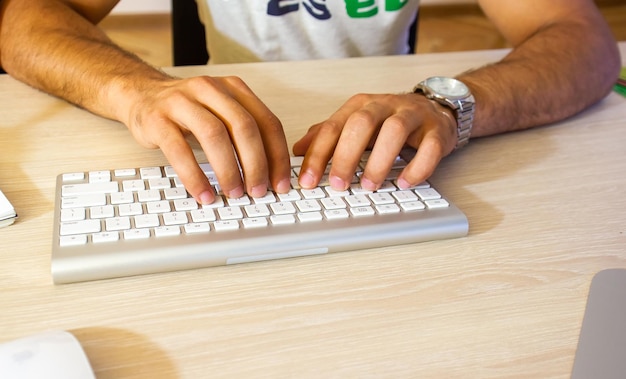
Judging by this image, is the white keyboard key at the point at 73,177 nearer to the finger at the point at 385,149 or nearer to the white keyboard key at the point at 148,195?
the white keyboard key at the point at 148,195

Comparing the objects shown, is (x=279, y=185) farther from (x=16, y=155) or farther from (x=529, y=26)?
(x=529, y=26)

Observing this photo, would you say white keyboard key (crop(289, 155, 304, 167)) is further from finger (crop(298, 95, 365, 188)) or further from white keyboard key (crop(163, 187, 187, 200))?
white keyboard key (crop(163, 187, 187, 200))

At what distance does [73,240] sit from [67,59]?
435 millimetres

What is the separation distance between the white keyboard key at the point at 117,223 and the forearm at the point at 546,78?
0.43 m


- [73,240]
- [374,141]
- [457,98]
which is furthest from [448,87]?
[73,240]

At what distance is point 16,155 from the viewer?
2.14 ft

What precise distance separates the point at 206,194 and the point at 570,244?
0.31 m

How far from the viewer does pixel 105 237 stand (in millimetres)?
476

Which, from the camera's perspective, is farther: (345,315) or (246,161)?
(246,161)

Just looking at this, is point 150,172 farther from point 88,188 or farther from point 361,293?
point 361,293

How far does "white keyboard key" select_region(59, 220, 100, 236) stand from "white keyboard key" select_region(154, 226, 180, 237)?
45 mm

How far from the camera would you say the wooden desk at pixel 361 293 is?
15.9 inches

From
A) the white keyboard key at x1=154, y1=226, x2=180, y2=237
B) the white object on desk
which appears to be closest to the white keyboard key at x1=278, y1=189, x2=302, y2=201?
the white keyboard key at x1=154, y1=226, x2=180, y2=237

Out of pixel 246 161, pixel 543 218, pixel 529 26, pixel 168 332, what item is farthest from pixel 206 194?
pixel 529 26
